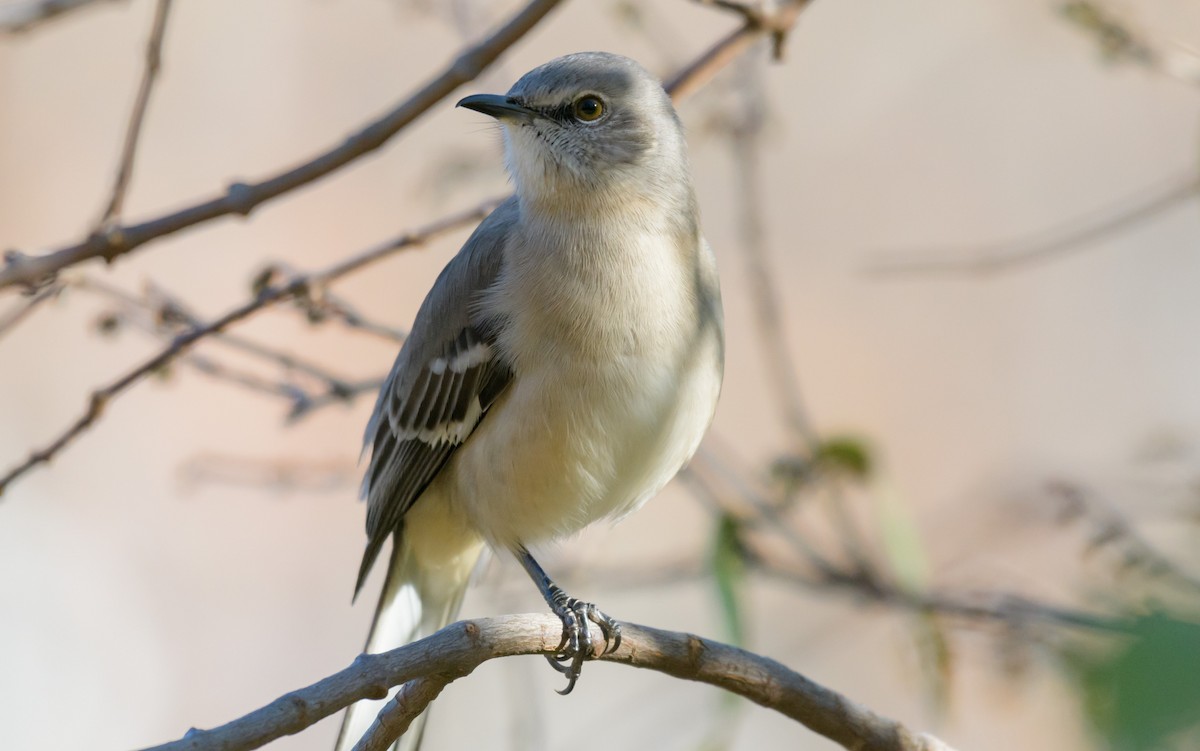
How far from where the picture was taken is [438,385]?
9.36 ft

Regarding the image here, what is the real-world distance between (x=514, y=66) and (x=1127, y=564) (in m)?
4.47

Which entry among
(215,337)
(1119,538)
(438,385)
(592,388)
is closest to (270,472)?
(215,337)

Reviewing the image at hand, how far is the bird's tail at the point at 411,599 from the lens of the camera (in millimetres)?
3094

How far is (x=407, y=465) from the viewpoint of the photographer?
9.70 feet

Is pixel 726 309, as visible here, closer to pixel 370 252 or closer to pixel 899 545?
pixel 899 545

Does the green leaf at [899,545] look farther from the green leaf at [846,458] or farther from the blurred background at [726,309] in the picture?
the blurred background at [726,309]

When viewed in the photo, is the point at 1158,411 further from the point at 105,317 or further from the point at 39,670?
the point at 39,670

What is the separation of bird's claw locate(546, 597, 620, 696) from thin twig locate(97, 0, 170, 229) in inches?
43.9

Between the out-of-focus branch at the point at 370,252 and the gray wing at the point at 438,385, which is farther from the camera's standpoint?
the gray wing at the point at 438,385

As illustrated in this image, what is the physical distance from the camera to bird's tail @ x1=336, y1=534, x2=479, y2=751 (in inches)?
122

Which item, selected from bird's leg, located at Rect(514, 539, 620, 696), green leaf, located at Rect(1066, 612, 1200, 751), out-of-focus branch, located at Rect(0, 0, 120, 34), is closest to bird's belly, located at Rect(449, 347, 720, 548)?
bird's leg, located at Rect(514, 539, 620, 696)

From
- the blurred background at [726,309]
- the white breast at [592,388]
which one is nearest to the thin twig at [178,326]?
the white breast at [592,388]

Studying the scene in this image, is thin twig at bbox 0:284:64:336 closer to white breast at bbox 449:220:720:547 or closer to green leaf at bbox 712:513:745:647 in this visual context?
white breast at bbox 449:220:720:547

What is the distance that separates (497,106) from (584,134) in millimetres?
213
